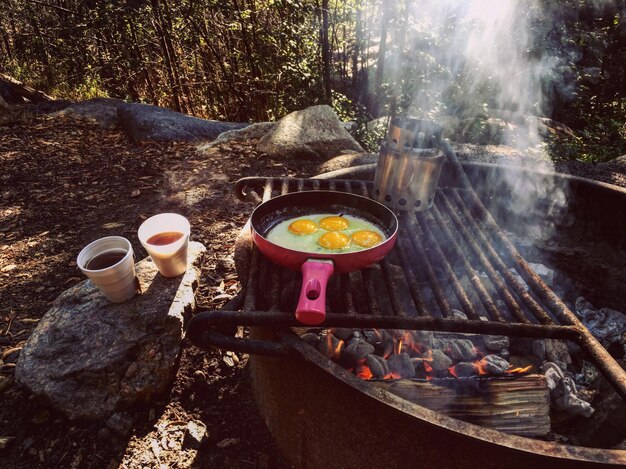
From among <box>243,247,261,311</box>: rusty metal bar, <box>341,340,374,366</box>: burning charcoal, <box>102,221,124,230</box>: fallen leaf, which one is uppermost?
<box>243,247,261,311</box>: rusty metal bar

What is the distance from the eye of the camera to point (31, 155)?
5.91m

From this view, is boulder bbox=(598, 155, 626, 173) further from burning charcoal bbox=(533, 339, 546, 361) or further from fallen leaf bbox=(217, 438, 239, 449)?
fallen leaf bbox=(217, 438, 239, 449)

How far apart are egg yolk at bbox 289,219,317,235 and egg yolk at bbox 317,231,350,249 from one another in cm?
10

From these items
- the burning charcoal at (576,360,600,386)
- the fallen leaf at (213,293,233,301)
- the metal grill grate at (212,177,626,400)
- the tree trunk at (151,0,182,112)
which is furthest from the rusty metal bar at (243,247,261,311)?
the tree trunk at (151,0,182,112)

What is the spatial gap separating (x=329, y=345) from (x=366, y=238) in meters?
0.73

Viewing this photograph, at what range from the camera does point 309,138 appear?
226 inches

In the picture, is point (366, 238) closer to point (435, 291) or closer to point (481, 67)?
point (435, 291)

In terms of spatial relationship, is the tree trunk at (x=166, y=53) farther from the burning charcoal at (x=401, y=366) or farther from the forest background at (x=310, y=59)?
the burning charcoal at (x=401, y=366)

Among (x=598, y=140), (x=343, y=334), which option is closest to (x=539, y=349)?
(x=343, y=334)

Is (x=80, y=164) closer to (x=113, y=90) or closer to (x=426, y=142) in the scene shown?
(x=113, y=90)

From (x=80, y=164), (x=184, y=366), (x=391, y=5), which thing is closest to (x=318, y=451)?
(x=184, y=366)

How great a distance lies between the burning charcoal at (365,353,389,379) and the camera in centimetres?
206

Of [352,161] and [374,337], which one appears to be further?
[352,161]

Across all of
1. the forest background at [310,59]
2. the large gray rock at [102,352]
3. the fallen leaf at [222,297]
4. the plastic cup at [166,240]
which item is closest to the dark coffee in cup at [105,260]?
the plastic cup at [166,240]
